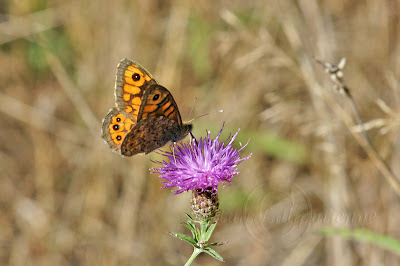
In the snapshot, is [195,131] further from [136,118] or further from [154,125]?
[154,125]

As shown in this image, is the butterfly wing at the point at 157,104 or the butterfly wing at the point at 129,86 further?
the butterfly wing at the point at 129,86

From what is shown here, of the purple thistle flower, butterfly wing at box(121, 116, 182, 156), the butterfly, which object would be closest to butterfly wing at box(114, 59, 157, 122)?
the butterfly

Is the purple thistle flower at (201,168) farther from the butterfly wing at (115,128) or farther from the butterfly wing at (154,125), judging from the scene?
the butterfly wing at (115,128)

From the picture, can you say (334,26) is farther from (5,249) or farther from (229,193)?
(5,249)

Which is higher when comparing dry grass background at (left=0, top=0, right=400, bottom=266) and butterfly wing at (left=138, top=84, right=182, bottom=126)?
dry grass background at (left=0, top=0, right=400, bottom=266)

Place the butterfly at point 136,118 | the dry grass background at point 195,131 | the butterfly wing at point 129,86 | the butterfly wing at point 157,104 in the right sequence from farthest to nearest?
the dry grass background at point 195,131
the butterfly wing at point 129,86
the butterfly at point 136,118
the butterfly wing at point 157,104

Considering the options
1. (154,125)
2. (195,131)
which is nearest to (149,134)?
(154,125)

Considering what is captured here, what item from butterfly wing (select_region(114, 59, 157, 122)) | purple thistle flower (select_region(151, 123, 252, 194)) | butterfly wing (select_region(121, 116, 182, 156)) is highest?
butterfly wing (select_region(114, 59, 157, 122))

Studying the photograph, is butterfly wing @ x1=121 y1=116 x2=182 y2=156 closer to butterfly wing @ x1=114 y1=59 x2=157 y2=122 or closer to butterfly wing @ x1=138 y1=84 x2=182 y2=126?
butterfly wing @ x1=138 y1=84 x2=182 y2=126

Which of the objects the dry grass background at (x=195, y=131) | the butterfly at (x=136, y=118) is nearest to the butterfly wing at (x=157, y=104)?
the butterfly at (x=136, y=118)

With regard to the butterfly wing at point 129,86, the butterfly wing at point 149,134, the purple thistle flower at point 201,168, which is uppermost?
the butterfly wing at point 129,86
